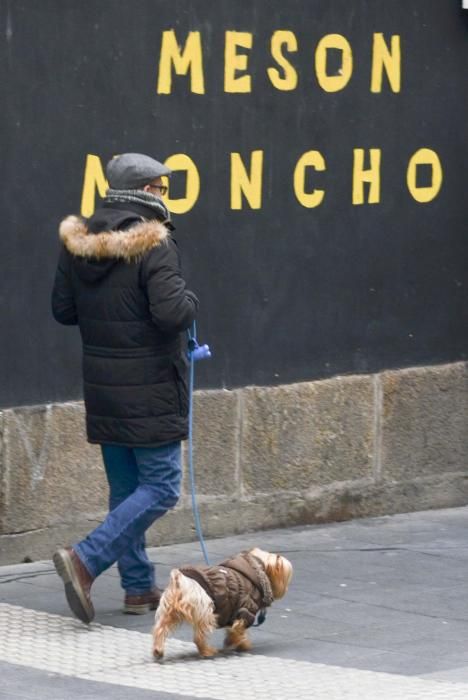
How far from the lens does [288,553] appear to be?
8500 millimetres

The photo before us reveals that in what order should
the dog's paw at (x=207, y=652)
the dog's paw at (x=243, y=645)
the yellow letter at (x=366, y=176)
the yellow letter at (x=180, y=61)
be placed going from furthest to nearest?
the yellow letter at (x=366, y=176) → the yellow letter at (x=180, y=61) → the dog's paw at (x=243, y=645) → the dog's paw at (x=207, y=652)

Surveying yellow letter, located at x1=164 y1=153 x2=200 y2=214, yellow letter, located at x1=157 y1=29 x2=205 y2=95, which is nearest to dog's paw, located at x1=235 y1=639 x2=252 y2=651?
yellow letter, located at x1=164 y1=153 x2=200 y2=214

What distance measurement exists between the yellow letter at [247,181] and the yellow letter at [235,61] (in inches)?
12.8

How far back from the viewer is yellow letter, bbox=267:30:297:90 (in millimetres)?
8914

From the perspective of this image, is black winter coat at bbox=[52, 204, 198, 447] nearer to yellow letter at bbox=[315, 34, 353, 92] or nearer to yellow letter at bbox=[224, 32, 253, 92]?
yellow letter at bbox=[224, 32, 253, 92]

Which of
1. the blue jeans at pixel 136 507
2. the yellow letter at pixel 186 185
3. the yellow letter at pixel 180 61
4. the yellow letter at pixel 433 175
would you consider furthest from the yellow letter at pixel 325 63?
the blue jeans at pixel 136 507

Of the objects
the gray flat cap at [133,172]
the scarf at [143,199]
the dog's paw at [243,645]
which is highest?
the gray flat cap at [133,172]

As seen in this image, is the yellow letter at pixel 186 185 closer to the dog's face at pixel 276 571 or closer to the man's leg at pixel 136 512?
the man's leg at pixel 136 512

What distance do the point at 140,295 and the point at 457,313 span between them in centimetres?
330

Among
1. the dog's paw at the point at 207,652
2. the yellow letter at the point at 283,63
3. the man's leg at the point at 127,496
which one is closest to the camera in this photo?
the dog's paw at the point at 207,652

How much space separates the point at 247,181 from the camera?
8859 mm

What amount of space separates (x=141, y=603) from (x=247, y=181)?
250 cm

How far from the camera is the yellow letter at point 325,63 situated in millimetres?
9109

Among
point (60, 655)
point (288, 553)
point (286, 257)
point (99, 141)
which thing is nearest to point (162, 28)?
point (99, 141)
